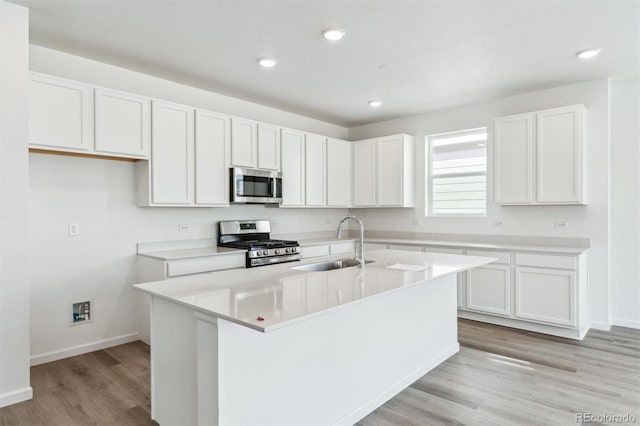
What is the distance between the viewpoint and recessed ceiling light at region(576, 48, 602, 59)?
3.25 meters

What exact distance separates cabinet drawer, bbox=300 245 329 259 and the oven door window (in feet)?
2.69

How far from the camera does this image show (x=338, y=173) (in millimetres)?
5609

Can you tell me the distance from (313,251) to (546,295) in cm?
266

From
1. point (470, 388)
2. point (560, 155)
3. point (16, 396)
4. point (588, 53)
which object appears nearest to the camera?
point (16, 396)

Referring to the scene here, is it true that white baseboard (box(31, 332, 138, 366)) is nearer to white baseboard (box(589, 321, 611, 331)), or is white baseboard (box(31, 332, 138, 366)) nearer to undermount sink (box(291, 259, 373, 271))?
undermount sink (box(291, 259, 373, 271))

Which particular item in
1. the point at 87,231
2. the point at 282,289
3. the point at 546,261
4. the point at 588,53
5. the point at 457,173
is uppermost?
the point at 588,53

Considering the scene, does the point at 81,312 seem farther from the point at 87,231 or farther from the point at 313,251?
the point at 313,251

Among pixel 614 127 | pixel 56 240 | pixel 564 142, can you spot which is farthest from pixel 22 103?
pixel 614 127

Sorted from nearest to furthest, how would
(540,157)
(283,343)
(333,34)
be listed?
(283,343), (333,34), (540,157)

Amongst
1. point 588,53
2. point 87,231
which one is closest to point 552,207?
point 588,53

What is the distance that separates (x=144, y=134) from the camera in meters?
3.49

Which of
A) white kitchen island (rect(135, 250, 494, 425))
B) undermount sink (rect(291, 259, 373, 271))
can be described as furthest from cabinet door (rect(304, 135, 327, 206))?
white kitchen island (rect(135, 250, 494, 425))

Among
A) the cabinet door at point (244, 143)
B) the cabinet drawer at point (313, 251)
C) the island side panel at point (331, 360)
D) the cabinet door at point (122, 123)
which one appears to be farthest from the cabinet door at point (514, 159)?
the cabinet door at point (122, 123)

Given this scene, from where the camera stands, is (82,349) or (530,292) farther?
(530,292)
